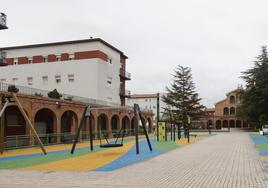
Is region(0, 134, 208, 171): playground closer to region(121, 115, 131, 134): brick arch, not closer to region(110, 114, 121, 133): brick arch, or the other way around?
region(110, 114, 121, 133): brick arch

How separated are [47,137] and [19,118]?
9.08ft

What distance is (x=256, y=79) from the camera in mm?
66500

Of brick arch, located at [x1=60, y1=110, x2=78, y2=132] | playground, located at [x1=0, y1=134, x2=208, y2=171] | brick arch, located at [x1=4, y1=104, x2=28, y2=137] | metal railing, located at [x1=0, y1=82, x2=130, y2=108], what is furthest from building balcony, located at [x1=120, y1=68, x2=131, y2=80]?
playground, located at [x1=0, y1=134, x2=208, y2=171]

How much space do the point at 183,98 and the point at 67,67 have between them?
24.0m

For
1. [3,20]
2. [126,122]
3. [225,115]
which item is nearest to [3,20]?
[3,20]

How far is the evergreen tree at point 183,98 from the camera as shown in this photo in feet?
209

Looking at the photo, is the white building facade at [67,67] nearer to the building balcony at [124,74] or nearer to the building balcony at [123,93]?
the building balcony at [123,93]

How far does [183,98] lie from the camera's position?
6512 cm

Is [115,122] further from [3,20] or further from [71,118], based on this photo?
[3,20]

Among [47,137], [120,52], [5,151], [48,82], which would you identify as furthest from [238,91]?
[5,151]

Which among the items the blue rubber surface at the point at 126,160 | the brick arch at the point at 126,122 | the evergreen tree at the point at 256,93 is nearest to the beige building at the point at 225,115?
the evergreen tree at the point at 256,93

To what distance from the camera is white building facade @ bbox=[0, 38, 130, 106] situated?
47.9 m

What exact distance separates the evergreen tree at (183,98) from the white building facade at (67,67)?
51.5ft

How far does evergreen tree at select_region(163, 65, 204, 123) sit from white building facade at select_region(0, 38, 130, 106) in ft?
51.5
